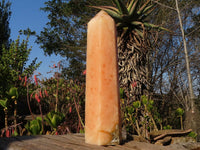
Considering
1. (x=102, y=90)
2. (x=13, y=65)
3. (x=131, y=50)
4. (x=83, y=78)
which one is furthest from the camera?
(x=83, y=78)

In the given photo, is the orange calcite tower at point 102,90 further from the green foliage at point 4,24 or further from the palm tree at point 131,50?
the green foliage at point 4,24

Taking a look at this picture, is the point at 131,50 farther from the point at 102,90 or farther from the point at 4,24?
the point at 4,24

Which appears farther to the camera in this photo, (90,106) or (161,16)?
(161,16)

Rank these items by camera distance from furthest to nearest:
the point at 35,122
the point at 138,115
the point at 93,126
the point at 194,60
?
the point at 194,60 < the point at 138,115 < the point at 35,122 < the point at 93,126

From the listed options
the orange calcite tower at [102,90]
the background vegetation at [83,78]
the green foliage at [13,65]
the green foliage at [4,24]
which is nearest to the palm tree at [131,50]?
the background vegetation at [83,78]

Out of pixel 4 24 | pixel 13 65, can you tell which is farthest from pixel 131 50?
pixel 4 24

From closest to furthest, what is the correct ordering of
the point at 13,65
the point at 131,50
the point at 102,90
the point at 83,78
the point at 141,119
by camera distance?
the point at 102,90 < the point at 141,119 < the point at 131,50 < the point at 13,65 < the point at 83,78

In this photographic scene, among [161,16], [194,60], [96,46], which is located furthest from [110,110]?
[161,16]

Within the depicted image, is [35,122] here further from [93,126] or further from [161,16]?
[161,16]

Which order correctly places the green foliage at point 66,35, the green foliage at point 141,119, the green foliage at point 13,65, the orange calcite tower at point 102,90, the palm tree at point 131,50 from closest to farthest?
the orange calcite tower at point 102,90, the green foliage at point 141,119, the palm tree at point 131,50, the green foliage at point 13,65, the green foliage at point 66,35
